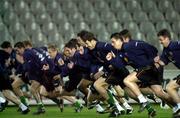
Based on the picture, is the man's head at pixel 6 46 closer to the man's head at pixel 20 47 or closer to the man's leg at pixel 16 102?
the man's head at pixel 20 47

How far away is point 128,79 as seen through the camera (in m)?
9.59

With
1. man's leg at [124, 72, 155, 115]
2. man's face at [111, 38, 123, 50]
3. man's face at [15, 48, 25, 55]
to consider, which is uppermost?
man's face at [15, 48, 25, 55]

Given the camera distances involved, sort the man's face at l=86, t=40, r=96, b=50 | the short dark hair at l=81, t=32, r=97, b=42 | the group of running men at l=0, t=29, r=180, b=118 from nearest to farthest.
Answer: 1. the group of running men at l=0, t=29, r=180, b=118
2. the short dark hair at l=81, t=32, r=97, b=42
3. the man's face at l=86, t=40, r=96, b=50

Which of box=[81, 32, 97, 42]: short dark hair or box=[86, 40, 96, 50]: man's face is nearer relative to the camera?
box=[81, 32, 97, 42]: short dark hair

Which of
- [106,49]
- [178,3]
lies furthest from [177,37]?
[106,49]

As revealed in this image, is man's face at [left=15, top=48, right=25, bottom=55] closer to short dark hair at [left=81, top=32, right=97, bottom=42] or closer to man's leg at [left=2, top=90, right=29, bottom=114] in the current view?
man's leg at [left=2, top=90, right=29, bottom=114]

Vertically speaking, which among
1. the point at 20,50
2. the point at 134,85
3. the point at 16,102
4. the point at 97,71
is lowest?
the point at 134,85

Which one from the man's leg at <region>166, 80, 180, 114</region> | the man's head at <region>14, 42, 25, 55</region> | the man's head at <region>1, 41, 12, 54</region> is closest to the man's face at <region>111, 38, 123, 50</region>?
the man's leg at <region>166, 80, 180, 114</region>

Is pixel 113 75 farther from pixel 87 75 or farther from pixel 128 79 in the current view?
pixel 87 75

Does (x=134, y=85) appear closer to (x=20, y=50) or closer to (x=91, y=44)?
(x=91, y=44)

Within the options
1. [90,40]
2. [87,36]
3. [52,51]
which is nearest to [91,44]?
[90,40]

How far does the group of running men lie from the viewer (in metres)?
9.52

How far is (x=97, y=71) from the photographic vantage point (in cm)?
1152

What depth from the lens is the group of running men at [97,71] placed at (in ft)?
31.2
